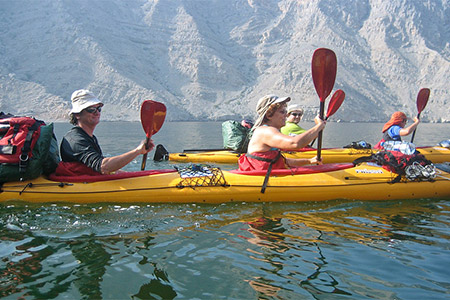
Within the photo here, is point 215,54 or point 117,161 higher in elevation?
point 215,54

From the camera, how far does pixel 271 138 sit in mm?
6273

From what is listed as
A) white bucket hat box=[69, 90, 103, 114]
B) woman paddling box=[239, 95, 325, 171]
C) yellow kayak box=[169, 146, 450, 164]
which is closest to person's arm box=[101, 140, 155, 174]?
white bucket hat box=[69, 90, 103, 114]

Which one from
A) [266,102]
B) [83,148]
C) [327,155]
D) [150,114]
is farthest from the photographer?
[327,155]

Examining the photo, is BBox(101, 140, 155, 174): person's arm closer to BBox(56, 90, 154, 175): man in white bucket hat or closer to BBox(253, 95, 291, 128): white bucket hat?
BBox(56, 90, 154, 175): man in white bucket hat

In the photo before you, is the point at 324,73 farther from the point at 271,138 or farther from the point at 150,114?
the point at 150,114

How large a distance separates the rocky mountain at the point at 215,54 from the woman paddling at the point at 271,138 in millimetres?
64915

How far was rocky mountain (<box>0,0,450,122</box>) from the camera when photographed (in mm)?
73312

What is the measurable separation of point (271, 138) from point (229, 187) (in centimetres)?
130

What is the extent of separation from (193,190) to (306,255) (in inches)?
108

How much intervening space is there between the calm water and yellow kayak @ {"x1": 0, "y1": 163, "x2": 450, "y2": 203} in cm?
20

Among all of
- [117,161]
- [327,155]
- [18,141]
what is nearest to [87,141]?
[117,161]

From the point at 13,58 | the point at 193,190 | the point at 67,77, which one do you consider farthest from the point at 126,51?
the point at 193,190

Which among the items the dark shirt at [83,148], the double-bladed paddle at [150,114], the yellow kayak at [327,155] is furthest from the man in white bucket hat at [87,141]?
the yellow kayak at [327,155]

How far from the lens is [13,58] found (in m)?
75.6
